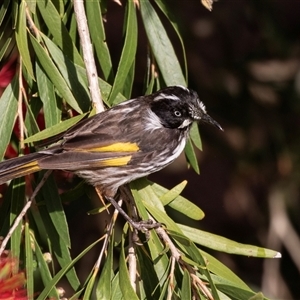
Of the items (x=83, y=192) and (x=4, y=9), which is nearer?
(x=4, y=9)

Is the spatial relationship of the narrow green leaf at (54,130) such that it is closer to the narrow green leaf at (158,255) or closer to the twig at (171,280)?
the narrow green leaf at (158,255)

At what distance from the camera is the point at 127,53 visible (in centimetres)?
251

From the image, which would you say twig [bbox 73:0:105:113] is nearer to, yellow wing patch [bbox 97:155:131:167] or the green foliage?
the green foliage

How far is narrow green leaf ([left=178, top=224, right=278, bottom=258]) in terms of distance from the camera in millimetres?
2232

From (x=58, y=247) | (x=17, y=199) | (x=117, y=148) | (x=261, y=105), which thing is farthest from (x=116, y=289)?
A: (x=261, y=105)

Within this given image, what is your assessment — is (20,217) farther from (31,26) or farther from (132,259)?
(31,26)

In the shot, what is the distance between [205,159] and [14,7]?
3111mm

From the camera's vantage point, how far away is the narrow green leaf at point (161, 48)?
8.66 ft

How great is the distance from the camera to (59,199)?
7.82ft

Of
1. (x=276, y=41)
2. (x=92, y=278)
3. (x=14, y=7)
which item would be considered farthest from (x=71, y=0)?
(x=276, y=41)

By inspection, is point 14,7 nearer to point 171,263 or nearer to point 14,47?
point 14,47

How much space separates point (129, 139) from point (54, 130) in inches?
15.3

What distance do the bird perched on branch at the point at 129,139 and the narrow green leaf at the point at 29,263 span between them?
0.24 meters

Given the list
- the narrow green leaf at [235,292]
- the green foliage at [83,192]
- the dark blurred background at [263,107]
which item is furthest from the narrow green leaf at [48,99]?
the dark blurred background at [263,107]
